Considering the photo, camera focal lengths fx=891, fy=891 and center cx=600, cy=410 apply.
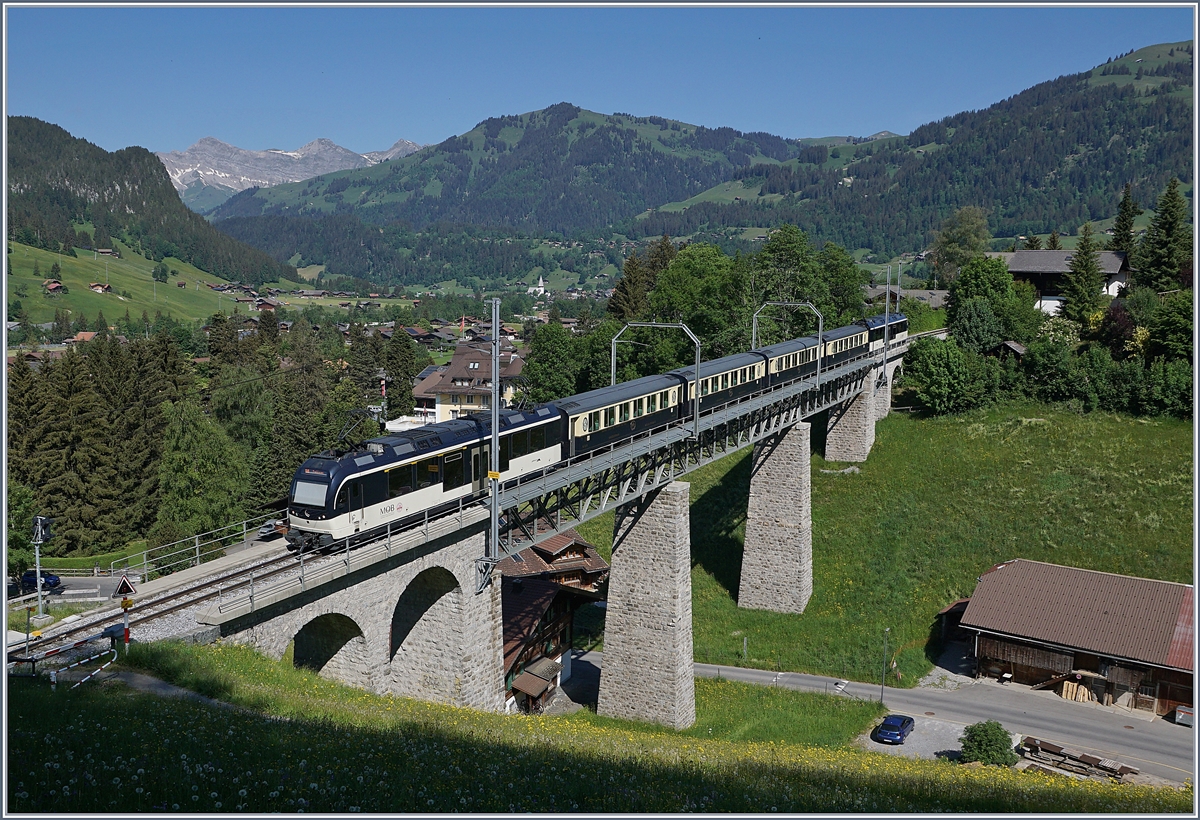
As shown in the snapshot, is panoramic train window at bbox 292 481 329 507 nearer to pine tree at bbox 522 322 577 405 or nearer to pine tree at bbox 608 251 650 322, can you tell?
pine tree at bbox 522 322 577 405

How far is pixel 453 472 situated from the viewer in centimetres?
2888

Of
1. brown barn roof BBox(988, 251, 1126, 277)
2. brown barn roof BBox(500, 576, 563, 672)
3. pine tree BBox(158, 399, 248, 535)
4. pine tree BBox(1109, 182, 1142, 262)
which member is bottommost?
brown barn roof BBox(500, 576, 563, 672)

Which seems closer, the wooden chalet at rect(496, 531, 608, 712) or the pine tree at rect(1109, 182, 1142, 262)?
the wooden chalet at rect(496, 531, 608, 712)

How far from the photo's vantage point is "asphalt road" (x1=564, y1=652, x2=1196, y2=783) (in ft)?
117

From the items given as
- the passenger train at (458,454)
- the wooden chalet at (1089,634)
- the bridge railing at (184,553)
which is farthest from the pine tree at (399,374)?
the wooden chalet at (1089,634)

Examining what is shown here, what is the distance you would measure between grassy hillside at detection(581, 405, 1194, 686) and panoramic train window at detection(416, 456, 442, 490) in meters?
22.8

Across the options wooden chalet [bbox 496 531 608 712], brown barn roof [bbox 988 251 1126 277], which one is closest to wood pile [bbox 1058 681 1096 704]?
wooden chalet [bbox 496 531 608 712]

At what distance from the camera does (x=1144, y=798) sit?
21406 millimetres

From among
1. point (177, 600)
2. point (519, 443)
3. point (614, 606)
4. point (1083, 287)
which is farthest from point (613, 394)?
point (1083, 287)

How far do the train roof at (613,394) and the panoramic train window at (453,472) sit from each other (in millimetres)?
5837

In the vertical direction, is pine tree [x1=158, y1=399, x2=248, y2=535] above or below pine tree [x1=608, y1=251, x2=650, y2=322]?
below

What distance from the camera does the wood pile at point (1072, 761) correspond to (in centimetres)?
3325

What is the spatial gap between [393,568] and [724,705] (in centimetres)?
1995

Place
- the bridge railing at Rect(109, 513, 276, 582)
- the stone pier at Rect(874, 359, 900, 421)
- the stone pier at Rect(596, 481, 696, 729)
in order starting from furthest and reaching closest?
the stone pier at Rect(874, 359, 900, 421) → the stone pier at Rect(596, 481, 696, 729) → the bridge railing at Rect(109, 513, 276, 582)
